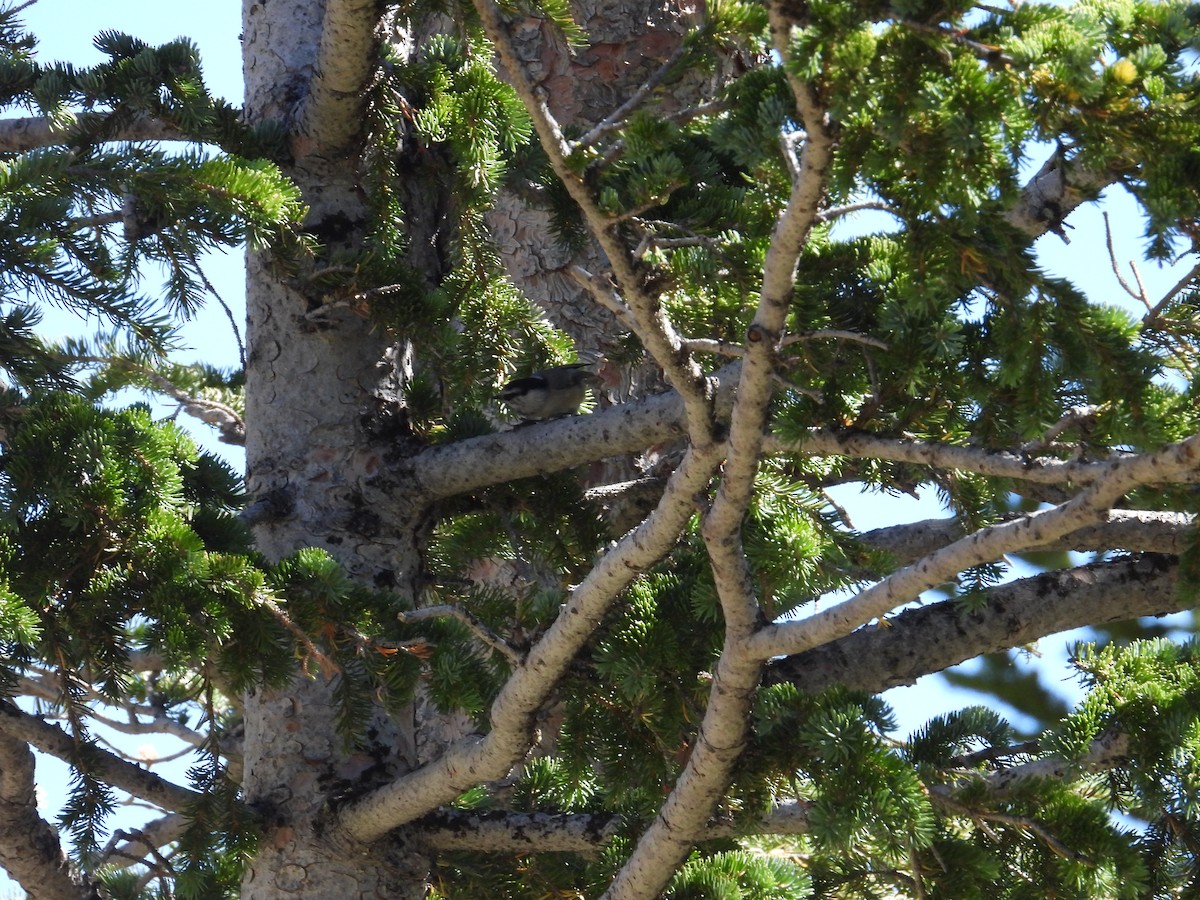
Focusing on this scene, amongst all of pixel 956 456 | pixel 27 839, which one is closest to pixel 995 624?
pixel 956 456

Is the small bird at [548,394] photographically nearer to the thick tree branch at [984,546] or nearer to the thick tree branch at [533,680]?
the thick tree branch at [533,680]

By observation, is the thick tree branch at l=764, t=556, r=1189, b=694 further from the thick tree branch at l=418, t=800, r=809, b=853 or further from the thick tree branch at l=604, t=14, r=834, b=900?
the thick tree branch at l=604, t=14, r=834, b=900

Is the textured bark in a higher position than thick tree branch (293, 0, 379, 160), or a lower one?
lower

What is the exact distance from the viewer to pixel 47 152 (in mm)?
2492

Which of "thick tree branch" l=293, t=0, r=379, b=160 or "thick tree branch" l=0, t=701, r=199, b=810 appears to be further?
"thick tree branch" l=293, t=0, r=379, b=160

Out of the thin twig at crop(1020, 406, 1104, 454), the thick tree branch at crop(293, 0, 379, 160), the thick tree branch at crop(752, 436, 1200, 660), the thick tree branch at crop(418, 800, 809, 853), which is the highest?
the thick tree branch at crop(293, 0, 379, 160)

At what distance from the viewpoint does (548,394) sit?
421 cm

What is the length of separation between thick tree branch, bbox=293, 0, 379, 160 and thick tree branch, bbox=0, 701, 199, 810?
1586mm

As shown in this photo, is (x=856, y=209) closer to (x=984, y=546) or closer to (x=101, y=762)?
(x=984, y=546)

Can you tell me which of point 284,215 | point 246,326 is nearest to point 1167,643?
point 284,215

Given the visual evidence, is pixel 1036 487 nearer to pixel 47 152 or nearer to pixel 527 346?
pixel 527 346

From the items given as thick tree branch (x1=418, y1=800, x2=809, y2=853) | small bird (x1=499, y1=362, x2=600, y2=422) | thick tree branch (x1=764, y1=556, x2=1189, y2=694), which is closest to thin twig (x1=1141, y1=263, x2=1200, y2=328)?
thick tree branch (x1=764, y1=556, x2=1189, y2=694)

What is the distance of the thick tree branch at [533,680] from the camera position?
2.13m

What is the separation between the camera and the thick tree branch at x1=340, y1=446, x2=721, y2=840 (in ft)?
7.00
